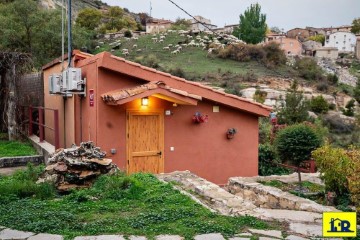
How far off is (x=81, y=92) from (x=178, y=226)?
638 cm

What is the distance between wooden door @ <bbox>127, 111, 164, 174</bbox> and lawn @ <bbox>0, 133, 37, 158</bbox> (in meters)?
3.57

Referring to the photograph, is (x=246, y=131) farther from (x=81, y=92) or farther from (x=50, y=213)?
(x=50, y=213)

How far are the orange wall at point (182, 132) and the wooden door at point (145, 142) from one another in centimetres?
17

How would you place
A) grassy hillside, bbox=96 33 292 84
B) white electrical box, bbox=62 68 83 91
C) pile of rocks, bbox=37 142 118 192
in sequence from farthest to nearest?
grassy hillside, bbox=96 33 292 84
white electrical box, bbox=62 68 83 91
pile of rocks, bbox=37 142 118 192

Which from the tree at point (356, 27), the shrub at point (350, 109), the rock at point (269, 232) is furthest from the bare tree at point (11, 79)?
the tree at point (356, 27)

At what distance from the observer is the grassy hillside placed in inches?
1446

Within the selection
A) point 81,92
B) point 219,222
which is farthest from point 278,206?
point 81,92

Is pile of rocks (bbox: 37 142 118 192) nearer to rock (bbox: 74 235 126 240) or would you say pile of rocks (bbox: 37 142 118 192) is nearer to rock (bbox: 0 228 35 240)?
rock (bbox: 0 228 35 240)

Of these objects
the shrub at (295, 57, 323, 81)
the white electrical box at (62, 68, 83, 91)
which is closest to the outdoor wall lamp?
the white electrical box at (62, 68, 83, 91)

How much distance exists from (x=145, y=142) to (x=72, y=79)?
260 cm

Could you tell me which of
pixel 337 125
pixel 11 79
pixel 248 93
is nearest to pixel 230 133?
pixel 11 79

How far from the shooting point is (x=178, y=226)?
4922 mm

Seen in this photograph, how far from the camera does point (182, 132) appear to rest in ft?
35.6

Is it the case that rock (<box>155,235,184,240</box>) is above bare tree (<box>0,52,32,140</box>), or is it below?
below
